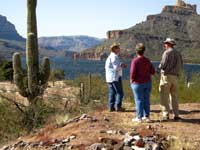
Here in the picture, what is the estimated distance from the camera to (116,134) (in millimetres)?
11109

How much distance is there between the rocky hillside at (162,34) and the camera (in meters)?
154

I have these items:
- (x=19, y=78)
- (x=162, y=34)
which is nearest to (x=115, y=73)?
(x=19, y=78)

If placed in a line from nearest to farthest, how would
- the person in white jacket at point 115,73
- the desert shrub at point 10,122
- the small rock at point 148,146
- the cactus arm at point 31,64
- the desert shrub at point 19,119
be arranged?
the small rock at point 148,146
the person in white jacket at point 115,73
the desert shrub at point 10,122
the desert shrub at point 19,119
the cactus arm at point 31,64

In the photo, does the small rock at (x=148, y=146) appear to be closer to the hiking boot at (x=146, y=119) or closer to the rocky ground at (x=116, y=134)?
the rocky ground at (x=116, y=134)

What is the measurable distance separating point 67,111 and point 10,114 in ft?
5.90

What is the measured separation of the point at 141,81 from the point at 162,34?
15420 centimetres

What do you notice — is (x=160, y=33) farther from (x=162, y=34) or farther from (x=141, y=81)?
(x=141, y=81)

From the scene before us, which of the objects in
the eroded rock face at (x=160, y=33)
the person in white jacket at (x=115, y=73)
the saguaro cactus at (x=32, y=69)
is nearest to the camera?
the person in white jacket at (x=115, y=73)

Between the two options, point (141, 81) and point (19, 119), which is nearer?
point (141, 81)

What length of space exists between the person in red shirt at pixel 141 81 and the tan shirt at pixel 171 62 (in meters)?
0.31

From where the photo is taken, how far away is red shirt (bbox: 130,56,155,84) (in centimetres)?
1208

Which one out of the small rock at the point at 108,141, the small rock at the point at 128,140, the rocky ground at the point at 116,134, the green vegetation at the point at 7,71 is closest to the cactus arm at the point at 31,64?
the rocky ground at the point at 116,134

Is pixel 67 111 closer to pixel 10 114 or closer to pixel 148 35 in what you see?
pixel 10 114

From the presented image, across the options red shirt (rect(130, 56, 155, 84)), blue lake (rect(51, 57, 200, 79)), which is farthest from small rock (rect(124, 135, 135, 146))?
blue lake (rect(51, 57, 200, 79))
